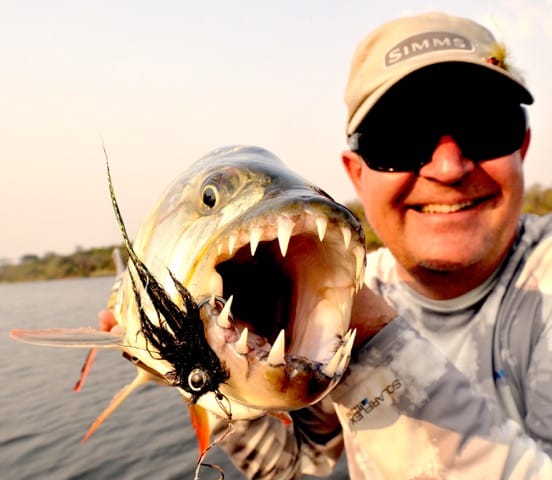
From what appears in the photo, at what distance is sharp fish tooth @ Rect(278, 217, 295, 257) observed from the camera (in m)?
0.94

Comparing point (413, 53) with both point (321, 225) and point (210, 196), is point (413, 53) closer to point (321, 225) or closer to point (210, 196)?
point (210, 196)

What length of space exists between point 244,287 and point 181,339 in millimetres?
341

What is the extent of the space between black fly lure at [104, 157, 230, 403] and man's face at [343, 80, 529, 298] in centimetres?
152

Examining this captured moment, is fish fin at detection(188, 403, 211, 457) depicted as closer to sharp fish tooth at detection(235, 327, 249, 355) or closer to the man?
the man

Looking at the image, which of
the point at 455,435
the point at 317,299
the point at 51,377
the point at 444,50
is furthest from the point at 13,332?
the point at 51,377

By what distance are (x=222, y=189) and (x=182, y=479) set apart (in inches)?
171

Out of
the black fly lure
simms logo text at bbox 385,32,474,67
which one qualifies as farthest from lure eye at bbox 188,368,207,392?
simms logo text at bbox 385,32,474,67

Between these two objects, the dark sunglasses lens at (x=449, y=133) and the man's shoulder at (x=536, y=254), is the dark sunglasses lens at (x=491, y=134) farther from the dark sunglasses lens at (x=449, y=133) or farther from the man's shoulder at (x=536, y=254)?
the man's shoulder at (x=536, y=254)

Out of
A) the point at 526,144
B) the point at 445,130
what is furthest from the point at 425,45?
the point at 526,144

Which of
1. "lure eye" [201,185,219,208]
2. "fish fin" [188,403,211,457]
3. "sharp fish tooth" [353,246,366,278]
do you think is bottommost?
"fish fin" [188,403,211,457]

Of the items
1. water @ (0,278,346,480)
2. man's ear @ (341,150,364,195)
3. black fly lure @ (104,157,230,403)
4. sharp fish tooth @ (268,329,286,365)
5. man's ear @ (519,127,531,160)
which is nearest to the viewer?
sharp fish tooth @ (268,329,286,365)

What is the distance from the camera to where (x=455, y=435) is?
1.38m

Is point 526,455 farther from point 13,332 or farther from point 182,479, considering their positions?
point 182,479

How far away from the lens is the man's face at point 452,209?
2.21m
